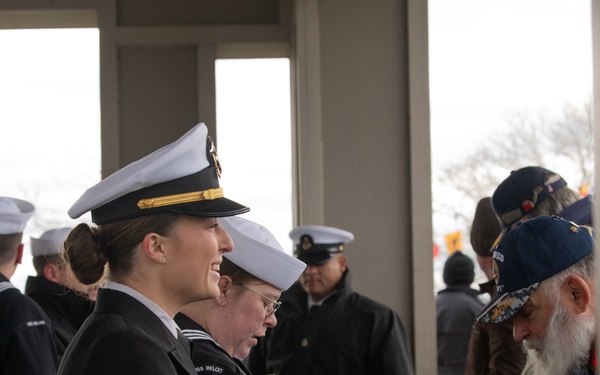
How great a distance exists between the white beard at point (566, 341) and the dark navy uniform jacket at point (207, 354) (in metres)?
0.79

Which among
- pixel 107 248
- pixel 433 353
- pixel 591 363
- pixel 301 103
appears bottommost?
pixel 433 353

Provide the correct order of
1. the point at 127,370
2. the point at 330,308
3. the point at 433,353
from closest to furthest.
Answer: the point at 127,370 < the point at 330,308 < the point at 433,353

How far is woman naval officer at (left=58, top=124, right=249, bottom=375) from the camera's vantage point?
2.23 m

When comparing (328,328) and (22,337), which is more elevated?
(22,337)

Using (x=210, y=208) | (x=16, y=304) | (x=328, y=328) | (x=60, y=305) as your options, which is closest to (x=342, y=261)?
(x=328, y=328)

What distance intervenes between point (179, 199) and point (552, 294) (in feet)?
3.27

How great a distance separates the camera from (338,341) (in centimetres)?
536

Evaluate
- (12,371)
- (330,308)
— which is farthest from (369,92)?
(12,371)

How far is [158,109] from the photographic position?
25.1 feet

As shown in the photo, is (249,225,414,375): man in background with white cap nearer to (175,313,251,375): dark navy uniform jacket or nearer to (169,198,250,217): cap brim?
(175,313,251,375): dark navy uniform jacket

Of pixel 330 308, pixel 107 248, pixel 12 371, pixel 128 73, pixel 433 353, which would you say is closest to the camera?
pixel 107 248

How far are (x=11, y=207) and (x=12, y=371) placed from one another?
2.60ft

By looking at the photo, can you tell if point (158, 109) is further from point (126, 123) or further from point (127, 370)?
point (127, 370)

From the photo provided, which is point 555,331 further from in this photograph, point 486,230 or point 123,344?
point 486,230
